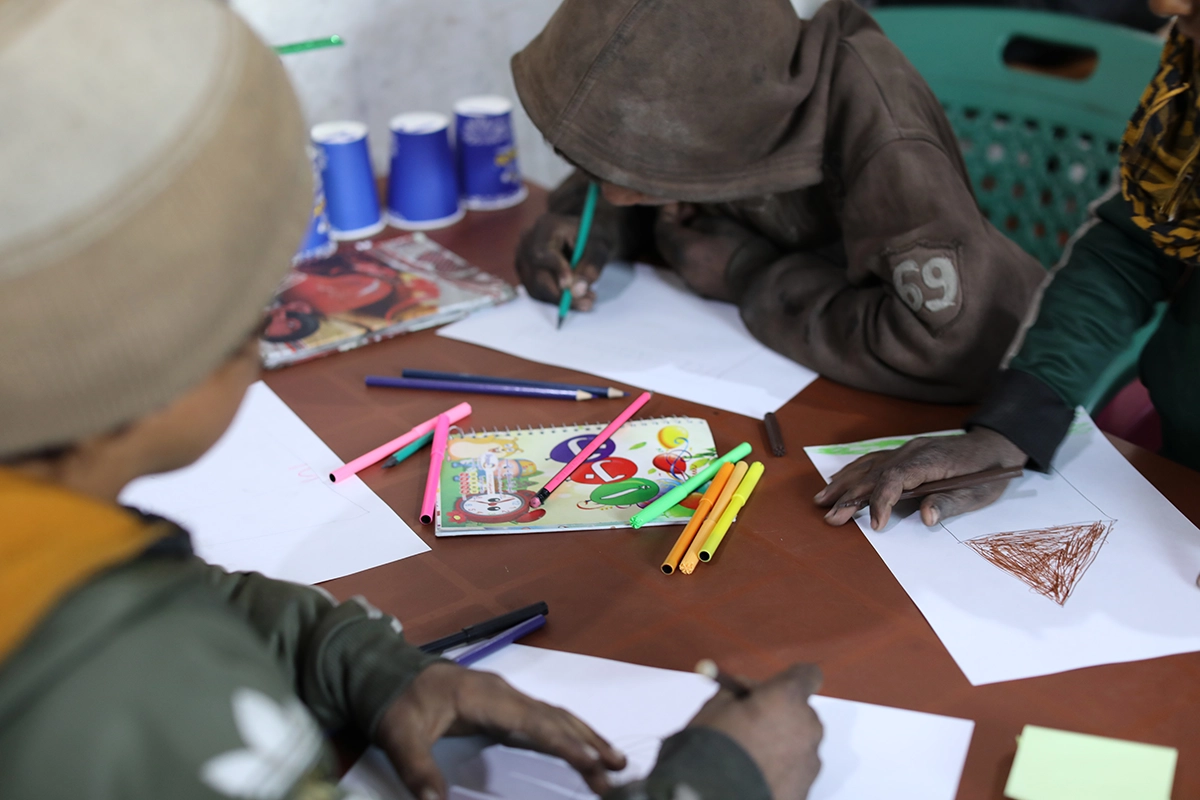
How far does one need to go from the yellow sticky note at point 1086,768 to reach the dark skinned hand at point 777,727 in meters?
0.13

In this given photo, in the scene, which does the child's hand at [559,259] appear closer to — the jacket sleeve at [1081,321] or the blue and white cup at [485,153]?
the blue and white cup at [485,153]

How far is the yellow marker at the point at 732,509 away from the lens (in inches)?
29.7

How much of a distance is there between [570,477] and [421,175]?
66 cm

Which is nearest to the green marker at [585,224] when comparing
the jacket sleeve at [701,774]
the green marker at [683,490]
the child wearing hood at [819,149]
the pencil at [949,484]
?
the child wearing hood at [819,149]

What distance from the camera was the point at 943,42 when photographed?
1.45 metres

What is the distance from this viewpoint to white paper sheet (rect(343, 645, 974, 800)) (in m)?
0.58

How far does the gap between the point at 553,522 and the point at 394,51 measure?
1128mm

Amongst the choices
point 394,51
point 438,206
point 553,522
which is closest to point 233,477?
point 553,522

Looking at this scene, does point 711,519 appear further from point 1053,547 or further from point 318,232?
point 318,232

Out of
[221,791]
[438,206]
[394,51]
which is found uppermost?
[221,791]

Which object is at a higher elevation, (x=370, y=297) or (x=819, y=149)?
(x=819, y=149)

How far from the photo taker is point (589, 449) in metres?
0.88

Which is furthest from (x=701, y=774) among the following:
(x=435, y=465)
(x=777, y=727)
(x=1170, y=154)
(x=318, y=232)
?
(x=318, y=232)

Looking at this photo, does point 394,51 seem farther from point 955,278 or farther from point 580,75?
point 955,278
